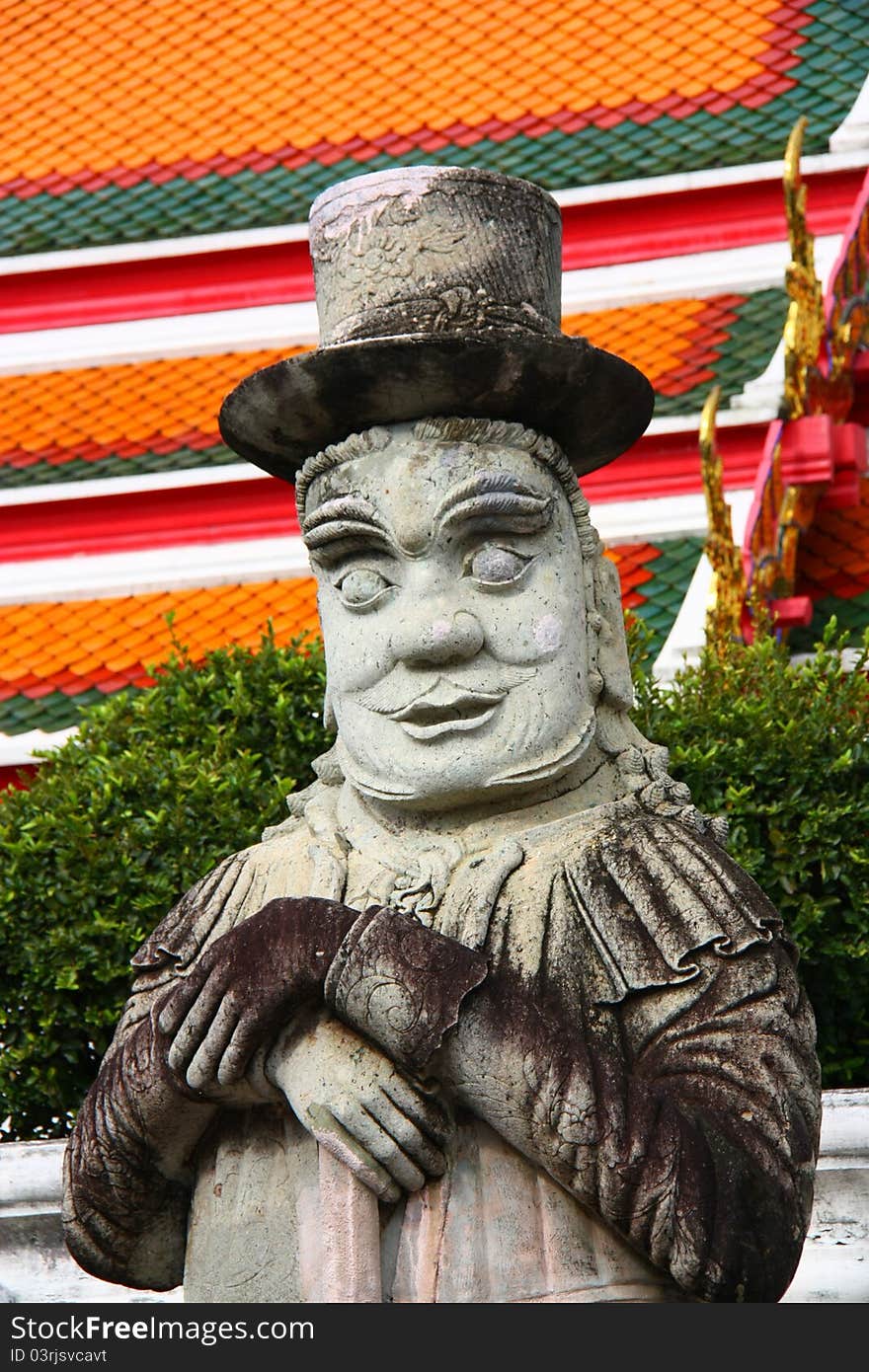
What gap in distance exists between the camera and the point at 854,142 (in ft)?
39.4

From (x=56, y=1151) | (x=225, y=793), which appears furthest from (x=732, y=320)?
(x=56, y=1151)

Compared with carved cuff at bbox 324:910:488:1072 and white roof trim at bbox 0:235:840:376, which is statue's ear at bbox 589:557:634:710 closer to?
carved cuff at bbox 324:910:488:1072

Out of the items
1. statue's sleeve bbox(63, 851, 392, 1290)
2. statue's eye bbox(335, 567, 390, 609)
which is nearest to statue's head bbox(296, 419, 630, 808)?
statue's eye bbox(335, 567, 390, 609)

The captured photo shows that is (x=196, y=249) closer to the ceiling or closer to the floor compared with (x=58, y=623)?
closer to the ceiling

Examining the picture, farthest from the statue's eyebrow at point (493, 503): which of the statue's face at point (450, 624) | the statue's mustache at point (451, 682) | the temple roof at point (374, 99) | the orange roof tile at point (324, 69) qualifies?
the orange roof tile at point (324, 69)

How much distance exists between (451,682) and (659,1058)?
2.59ft

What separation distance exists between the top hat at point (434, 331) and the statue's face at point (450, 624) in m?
0.10

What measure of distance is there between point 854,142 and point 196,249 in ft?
10.8

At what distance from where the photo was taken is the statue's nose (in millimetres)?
4609

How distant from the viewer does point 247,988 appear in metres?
4.35

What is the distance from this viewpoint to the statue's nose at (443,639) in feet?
15.1

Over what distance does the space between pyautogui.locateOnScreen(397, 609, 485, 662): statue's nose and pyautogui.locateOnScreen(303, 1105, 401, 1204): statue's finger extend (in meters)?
0.85

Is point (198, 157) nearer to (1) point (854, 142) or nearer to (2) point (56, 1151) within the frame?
(1) point (854, 142)

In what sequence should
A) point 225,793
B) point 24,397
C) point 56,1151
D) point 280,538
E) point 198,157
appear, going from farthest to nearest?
point 198,157, point 24,397, point 280,538, point 225,793, point 56,1151
